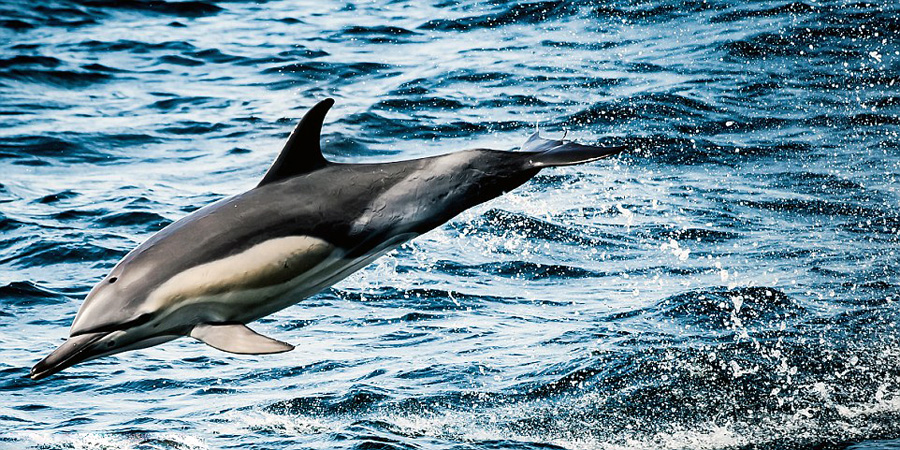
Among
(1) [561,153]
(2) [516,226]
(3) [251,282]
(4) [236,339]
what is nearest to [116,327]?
(4) [236,339]

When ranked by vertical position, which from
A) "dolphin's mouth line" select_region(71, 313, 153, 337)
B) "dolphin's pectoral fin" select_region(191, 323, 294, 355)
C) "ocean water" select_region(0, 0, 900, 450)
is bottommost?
"ocean water" select_region(0, 0, 900, 450)

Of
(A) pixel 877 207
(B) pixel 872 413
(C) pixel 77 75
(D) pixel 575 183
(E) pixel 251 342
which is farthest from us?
(C) pixel 77 75

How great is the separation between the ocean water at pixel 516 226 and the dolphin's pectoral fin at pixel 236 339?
232 centimetres

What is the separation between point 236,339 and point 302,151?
0.97 m

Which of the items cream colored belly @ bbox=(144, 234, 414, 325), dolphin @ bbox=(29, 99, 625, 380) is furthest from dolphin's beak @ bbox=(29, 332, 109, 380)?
cream colored belly @ bbox=(144, 234, 414, 325)

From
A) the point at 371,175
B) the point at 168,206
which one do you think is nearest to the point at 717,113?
the point at 168,206

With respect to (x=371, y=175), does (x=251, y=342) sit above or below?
below

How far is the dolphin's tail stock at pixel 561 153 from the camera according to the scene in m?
5.73

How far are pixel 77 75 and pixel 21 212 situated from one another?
6105 mm

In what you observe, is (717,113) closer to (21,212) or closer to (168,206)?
(168,206)

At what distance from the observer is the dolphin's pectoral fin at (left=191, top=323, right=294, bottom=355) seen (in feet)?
16.3

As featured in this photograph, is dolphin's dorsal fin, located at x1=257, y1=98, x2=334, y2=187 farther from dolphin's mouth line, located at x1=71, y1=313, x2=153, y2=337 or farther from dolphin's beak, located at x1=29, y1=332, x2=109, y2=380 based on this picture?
dolphin's beak, located at x1=29, y1=332, x2=109, y2=380

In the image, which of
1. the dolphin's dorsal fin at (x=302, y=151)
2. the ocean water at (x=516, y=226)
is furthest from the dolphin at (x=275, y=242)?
the ocean water at (x=516, y=226)

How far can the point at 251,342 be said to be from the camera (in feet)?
16.5
